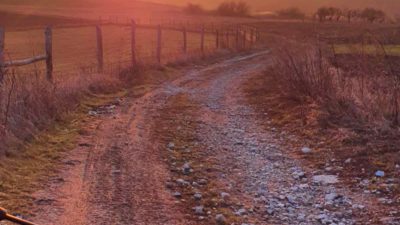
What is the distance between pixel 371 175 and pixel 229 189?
1.78m

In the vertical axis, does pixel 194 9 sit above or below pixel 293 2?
below

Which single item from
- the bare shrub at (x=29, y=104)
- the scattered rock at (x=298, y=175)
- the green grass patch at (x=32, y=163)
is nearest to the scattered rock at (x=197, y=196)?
the scattered rock at (x=298, y=175)

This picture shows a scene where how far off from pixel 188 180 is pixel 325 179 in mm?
1683

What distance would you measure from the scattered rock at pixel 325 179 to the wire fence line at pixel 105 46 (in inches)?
223

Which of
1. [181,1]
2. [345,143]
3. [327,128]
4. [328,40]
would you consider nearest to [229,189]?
[345,143]

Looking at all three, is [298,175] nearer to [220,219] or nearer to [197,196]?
[197,196]

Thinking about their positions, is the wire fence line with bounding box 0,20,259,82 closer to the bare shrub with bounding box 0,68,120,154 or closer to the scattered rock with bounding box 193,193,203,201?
the bare shrub with bounding box 0,68,120,154

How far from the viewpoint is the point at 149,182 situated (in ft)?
21.1

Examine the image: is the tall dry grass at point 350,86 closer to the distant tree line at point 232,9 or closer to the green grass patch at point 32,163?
A: the green grass patch at point 32,163

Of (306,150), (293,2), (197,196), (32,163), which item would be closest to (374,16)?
(306,150)

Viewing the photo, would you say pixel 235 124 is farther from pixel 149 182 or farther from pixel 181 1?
pixel 181 1

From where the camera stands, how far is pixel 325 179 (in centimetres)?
668

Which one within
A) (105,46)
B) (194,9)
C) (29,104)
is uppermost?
(194,9)

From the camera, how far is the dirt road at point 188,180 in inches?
214
